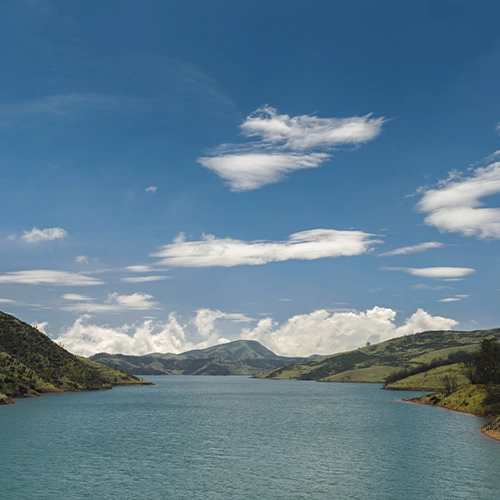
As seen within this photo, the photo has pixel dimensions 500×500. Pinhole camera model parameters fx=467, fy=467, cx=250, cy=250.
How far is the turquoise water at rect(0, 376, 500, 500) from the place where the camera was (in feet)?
229

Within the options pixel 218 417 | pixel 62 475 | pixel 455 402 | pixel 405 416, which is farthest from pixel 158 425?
pixel 455 402

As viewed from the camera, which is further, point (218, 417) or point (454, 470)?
point (218, 417)

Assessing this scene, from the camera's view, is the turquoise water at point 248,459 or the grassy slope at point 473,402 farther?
the grassy slope at point 473,402

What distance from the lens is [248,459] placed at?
93.3 metres

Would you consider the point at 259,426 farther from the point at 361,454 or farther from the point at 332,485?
the point at 332,485

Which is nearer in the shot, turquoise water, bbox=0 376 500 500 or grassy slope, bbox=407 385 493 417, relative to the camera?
turquoise water, bbox=0 376 500 500

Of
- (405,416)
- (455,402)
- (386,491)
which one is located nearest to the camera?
(386,491)

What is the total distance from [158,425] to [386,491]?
101476mm

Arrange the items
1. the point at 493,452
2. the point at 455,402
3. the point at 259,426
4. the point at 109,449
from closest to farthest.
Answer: the point at 493,452 → the point at 109,449 → the point at 259,426 → the point at 455,402

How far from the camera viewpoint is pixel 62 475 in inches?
3123

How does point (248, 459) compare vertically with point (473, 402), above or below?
above

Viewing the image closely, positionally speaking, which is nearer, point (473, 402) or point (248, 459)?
point (248, 459)

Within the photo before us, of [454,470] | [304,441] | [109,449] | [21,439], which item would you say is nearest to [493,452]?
[454,470]

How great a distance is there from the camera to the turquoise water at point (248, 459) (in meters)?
69.8
